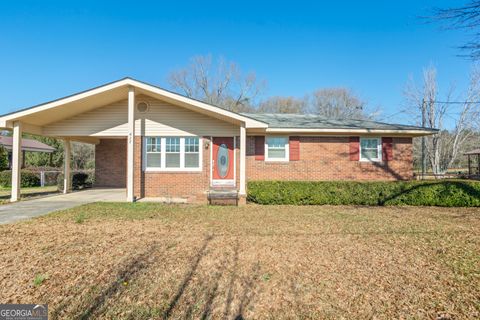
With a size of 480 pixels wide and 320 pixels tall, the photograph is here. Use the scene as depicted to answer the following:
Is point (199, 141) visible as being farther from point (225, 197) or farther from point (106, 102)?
point (106, 102)

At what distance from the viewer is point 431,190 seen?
894 centimetres

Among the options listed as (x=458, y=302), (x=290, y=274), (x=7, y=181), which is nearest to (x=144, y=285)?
(x=290, y=274)

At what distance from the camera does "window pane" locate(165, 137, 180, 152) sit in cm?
1062

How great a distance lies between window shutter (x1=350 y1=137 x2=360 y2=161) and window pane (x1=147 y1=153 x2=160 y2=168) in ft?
29.0

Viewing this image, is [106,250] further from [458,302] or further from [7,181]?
[7,181]

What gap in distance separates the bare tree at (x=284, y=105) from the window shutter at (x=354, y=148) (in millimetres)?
26004

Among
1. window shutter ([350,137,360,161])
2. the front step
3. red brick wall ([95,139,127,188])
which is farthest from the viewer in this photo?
red brick wall ([95,139,127,188])

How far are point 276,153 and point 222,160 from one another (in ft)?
8.54

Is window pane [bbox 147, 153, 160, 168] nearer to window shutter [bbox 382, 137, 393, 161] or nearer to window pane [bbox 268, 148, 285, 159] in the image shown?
window pane [bbox 268, 148, 285, 159]

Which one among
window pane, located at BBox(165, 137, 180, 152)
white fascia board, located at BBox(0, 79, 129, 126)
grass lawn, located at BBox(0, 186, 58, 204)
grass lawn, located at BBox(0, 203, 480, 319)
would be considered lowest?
grass lawn, located at BBox(0, 203, 480, 319)

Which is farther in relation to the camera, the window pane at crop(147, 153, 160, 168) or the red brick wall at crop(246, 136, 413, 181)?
the red brick wall at crop(246, 136, 413, 181)

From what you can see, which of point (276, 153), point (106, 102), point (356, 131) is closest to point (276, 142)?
point (276, 153)

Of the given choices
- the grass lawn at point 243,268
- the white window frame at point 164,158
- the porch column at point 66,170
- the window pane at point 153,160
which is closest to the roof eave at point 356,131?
the white window frame at point 164,158

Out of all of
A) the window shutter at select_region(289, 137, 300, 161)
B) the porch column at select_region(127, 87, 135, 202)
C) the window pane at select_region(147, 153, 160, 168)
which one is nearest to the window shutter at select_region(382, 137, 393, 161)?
the window shutter at select_region(289, 137, 300, 161)
